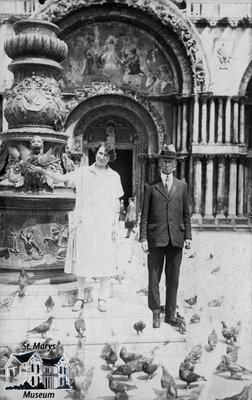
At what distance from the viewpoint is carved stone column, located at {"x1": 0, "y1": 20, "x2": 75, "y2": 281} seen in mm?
7320

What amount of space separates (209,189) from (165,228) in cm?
1244

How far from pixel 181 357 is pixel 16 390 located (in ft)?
6.02

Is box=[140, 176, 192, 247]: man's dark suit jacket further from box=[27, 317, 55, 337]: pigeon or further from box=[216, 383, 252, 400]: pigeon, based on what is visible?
box=[216, 383, 252, 400]: pigeon

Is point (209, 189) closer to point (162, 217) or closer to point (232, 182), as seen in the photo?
point (232, 182)

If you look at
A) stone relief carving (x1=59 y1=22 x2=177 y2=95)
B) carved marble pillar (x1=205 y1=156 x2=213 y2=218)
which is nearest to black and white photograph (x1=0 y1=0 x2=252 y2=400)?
carved marble pillar (x1=205 y1=156 x2=213 y2=218)

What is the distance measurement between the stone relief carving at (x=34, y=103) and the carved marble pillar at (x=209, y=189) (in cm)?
1182

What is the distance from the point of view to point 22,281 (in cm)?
684

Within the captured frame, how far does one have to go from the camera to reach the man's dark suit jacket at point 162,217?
21.9ft

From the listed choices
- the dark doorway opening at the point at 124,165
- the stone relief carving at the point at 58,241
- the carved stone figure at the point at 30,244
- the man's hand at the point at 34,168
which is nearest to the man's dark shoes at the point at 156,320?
the stone relief carving at the point at 58,241

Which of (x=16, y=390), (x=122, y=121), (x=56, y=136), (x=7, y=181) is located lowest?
(x=16, y=390)

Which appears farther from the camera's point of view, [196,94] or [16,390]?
[196,94]

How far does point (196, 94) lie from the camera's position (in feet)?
61.2

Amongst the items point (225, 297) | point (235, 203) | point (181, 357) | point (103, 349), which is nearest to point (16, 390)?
point (103, 349)

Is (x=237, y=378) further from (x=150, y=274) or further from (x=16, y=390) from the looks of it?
(x=16, y=390)
